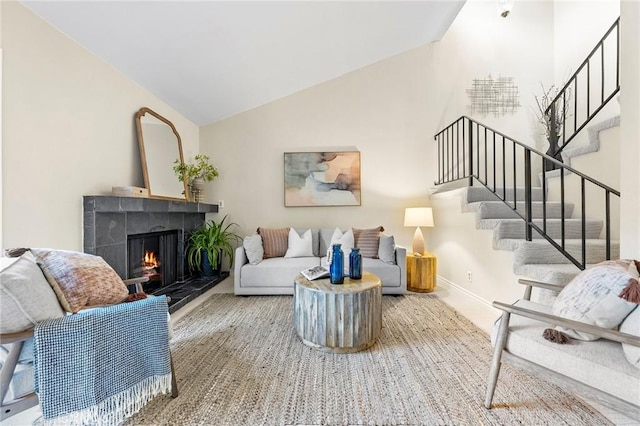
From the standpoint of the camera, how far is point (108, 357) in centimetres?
128

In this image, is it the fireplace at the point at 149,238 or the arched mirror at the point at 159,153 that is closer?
the fireplace at the point at 149,238

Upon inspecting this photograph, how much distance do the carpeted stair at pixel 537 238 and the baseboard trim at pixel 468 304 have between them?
56cm

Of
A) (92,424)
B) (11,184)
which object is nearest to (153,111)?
(11,184)

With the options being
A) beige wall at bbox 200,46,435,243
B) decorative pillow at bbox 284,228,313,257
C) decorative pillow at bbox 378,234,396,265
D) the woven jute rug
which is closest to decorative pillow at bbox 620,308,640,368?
the woven jute rug

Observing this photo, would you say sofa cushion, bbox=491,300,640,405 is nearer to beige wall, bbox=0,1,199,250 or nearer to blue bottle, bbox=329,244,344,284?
blue bottle, bbox=329,244,344,284

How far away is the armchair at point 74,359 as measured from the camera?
1.15m

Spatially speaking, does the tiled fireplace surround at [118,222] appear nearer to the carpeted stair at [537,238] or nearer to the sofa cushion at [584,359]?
the sofa cushion at [584,359]

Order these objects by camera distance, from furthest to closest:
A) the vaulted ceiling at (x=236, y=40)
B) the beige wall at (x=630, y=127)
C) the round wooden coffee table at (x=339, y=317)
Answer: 1. the vaulted ceiling at (x=236, y=40)
2. the round wooden coffee table at (x=339, y=317)
3. the beige wall at (x=630, y=127)

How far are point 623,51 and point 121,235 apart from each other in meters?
4.00

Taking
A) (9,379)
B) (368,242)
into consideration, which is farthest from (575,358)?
(368,242)

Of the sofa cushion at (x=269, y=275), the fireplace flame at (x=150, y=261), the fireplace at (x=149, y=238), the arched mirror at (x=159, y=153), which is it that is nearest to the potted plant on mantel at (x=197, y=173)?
the arched mirror at (x=159, y=153)

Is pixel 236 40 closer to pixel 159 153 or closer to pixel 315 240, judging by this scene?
pixel 159 153

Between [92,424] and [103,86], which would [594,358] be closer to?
[92,424]

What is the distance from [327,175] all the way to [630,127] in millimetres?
3165
